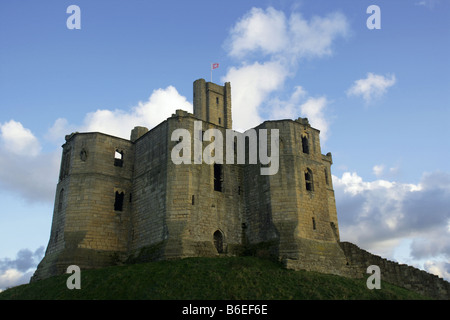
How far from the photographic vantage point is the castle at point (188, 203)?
29.1 metres

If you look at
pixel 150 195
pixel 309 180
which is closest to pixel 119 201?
pixel 150 195

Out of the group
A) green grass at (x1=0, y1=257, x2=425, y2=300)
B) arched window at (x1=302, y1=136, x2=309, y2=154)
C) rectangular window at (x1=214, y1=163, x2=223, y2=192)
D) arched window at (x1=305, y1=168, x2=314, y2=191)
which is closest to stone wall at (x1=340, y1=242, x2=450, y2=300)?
green grass at (x1=0, y1=257, x2=425, y2=300)

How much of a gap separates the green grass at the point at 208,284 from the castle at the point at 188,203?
194 centimetres

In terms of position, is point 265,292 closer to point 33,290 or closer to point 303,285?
point 303,285

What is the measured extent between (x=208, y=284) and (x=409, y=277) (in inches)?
665

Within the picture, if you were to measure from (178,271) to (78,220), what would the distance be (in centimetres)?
1034

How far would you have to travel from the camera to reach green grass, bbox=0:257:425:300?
2250 cm

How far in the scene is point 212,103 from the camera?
43594mm

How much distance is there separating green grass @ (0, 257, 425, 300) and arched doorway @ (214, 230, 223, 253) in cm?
360

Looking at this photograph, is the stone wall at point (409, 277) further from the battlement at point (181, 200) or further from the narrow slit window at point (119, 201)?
the narrow slit window at point (119, 201)

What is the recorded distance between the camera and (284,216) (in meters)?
29.8

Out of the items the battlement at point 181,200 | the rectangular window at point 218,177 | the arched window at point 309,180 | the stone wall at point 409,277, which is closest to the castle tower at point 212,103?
the battlement at point 181,200
